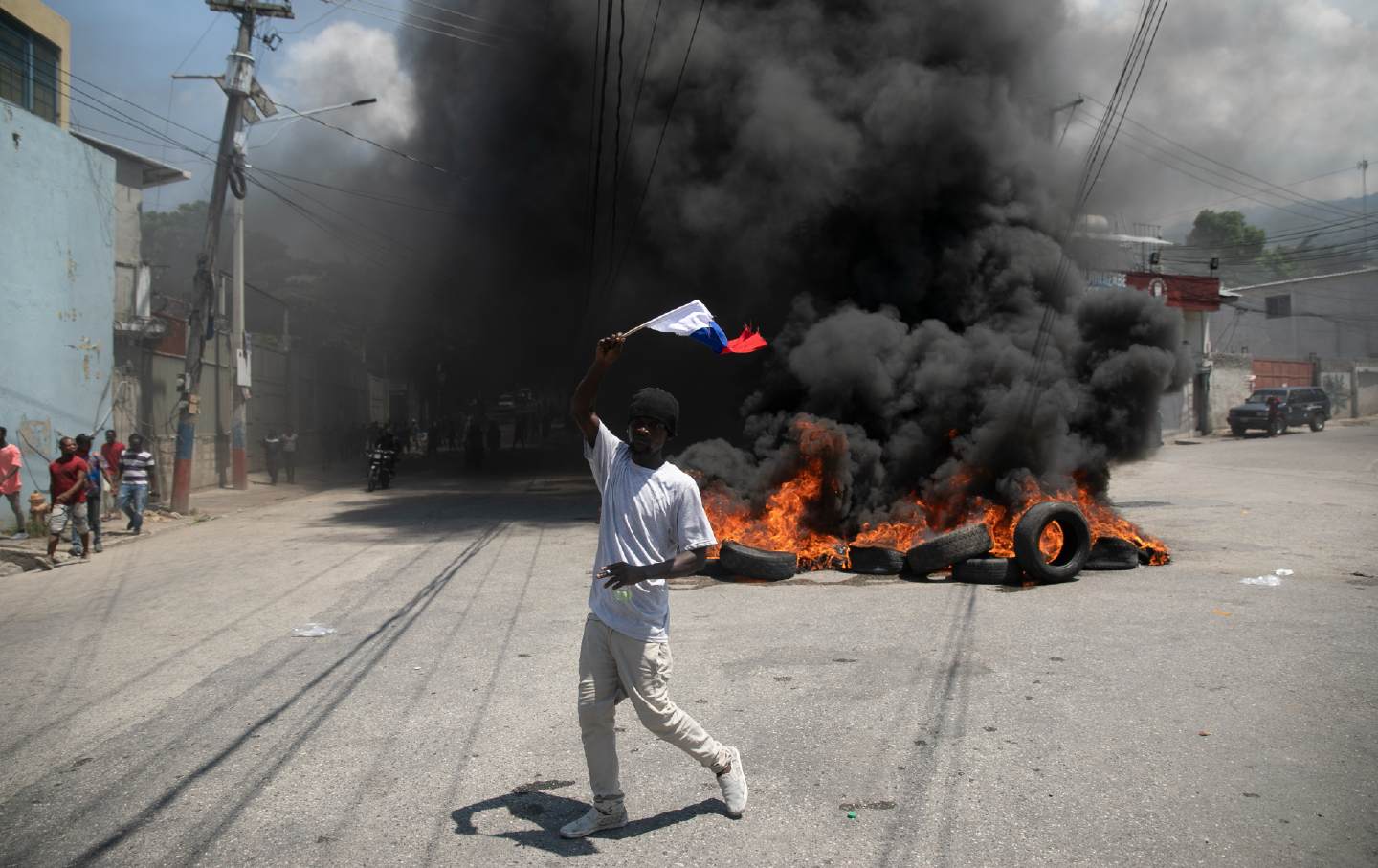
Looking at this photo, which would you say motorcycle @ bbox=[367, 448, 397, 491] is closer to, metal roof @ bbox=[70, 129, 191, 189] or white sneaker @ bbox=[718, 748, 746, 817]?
metal roof @ bbox=[70, 129, 191, 189]

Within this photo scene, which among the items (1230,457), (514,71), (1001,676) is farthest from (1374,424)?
(1001,676)

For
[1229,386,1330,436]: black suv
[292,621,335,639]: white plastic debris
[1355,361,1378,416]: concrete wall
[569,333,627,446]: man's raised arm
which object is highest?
[1355,361,1378,416]: concrete wall

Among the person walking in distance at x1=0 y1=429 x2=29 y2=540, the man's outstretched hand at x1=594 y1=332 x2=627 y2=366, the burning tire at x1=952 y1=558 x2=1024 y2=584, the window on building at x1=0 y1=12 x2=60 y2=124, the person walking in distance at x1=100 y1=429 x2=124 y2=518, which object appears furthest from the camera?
the window on building at x1=0 y1=12 x2=60 y2=124

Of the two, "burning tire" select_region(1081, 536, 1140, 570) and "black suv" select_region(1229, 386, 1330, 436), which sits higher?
"black suv" select_region(1229, 386, 1330, 436)

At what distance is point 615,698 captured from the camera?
3670 mm

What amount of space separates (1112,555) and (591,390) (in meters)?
7.33

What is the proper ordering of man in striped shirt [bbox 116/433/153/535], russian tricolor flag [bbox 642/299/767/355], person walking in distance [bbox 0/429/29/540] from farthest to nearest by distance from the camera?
man in striped shirt [bbox 116/433/153/535] → person walking in distance [bbox 0/429/29/540] → russian tricolor flag [bbox 642/299/767/355]

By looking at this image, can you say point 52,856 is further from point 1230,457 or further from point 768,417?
point 1230,457

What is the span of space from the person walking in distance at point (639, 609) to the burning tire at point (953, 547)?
5795 millimetres

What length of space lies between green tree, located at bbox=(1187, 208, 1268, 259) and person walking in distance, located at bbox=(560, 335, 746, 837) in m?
79.2

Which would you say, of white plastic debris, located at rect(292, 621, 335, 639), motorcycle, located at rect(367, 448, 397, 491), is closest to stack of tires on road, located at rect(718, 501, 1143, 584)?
white plastic debris, located at rect(292, 621, 335, 639)

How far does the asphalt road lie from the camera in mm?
3555

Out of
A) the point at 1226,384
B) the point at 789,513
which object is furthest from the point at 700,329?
the point at 1226,384

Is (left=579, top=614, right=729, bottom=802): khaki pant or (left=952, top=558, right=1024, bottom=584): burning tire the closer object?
(left=579, top=614, right=729, bottom=802): khaki pant
